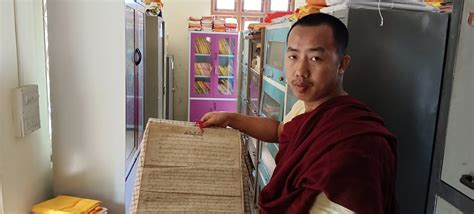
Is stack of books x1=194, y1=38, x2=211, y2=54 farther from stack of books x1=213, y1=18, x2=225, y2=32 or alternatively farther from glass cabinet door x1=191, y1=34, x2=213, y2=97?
stack of books x1=213, y1=18, x2=225, y2=32

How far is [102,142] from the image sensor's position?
1533 mm

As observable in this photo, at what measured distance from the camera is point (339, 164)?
0.84 metres

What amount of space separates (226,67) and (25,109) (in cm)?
470

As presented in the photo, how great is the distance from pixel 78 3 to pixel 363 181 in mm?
1205

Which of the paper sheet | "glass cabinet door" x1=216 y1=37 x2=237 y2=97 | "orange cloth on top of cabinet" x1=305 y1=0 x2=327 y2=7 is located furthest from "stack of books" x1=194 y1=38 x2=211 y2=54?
the paper sheet

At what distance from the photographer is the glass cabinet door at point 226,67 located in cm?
575

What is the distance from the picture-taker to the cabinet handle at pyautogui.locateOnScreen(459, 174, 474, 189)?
1009 millimetres

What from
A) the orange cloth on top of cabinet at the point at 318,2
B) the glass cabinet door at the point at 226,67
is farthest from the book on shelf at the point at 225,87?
the orange cloth on top of cabinet at the point at 318,2

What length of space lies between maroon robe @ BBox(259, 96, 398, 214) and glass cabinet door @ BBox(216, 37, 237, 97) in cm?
476

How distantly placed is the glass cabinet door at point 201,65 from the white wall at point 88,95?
4238 mm

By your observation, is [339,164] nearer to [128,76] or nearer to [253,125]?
[253,125]

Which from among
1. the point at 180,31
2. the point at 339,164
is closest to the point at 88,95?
the point at 339,164

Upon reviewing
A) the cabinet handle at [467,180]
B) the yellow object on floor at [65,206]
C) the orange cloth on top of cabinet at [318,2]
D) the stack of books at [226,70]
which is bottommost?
the yellow object on floor at [65,206]

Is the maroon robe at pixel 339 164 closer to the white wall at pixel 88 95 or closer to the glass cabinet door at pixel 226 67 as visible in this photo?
the white wall at pixel 88 95
